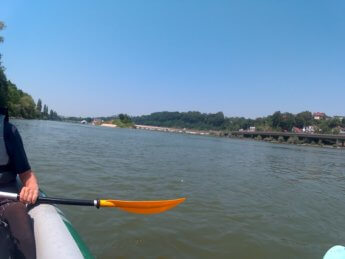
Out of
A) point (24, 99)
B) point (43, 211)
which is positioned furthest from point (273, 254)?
point (24, 99)

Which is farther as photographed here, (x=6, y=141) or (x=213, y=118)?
(x=213, y=118)

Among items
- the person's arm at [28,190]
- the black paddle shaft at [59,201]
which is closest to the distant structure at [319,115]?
the black paddle shaft at [59,201]

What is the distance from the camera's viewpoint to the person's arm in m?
2.93

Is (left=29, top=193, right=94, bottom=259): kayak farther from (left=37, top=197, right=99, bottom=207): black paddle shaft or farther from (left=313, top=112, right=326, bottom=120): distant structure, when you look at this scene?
(left=313, top=112, right=326, bottom=120): distant structure

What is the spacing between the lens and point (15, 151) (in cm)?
312

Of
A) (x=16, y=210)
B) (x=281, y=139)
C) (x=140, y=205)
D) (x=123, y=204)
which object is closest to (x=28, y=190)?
(x=16, y=210)

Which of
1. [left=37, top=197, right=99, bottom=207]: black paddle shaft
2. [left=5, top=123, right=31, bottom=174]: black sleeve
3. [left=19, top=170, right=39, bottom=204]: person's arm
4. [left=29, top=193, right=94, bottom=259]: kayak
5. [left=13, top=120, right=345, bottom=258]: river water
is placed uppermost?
[left=5, top=123, right=31, bottom=174]: black sleeve

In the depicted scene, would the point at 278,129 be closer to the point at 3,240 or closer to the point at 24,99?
the point at 24,99

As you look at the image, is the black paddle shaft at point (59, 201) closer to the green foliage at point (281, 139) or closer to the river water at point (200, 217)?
the river water at point (200, 217)

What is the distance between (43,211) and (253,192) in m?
8.79

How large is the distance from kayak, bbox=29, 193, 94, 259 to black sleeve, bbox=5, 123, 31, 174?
0.52 metres

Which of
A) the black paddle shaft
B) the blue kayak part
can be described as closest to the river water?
the black paddle shaft

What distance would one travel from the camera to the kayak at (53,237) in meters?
2.69

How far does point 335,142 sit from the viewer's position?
93625 millimetres
